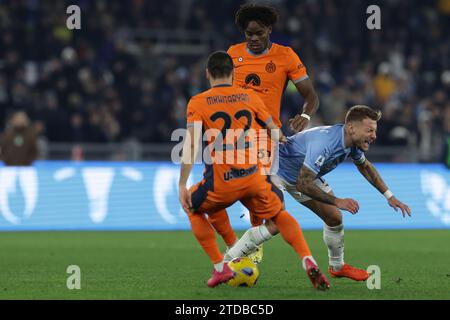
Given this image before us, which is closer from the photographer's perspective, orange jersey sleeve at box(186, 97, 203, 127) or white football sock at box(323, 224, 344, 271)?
orange jersey sleeve at box(186, 97, 203, 127)

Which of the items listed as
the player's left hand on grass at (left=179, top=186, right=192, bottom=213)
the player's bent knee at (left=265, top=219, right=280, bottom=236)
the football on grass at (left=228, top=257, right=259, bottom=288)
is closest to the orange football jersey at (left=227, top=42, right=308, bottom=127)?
the player's bent knee at (left=265, top=219, right=280, bottom=236)

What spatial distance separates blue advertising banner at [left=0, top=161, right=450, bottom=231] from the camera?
54.1 ft

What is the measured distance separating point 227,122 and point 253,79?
1695 mm

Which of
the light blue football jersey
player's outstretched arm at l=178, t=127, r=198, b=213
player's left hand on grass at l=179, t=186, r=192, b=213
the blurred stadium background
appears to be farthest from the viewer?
the blurred stadium background

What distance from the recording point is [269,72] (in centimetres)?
988

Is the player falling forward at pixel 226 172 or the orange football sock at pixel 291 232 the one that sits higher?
the player falling forward at pixel 226 172

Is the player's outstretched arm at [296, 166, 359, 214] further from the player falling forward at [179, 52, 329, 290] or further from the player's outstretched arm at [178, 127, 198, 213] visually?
the player's outstretched arm at [178, 127, 198, 213]

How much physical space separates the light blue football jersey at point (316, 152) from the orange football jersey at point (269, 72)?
0.31m

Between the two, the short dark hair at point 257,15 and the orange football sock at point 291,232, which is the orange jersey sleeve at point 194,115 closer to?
the orange football sock at point 291,232

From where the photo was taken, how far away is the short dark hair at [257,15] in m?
9.60

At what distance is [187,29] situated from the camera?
25.6 metres

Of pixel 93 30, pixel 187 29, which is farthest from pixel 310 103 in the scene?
pixel 187 29

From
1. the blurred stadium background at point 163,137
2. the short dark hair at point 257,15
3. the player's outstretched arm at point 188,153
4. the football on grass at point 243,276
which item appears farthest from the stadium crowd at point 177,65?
the player's outstretched arm at point 188,153
